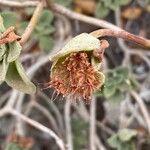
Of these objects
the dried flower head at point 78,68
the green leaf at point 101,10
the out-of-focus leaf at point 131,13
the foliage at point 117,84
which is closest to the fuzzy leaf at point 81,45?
the dried flower head at point 78,68

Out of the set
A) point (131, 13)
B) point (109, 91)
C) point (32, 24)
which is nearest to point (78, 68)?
point (32, 24)

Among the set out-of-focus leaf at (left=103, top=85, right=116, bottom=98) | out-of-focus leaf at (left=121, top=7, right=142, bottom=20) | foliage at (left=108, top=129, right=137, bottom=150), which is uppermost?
out-of-focus leaf at (left=121, top=7, right=142, bottom=20)

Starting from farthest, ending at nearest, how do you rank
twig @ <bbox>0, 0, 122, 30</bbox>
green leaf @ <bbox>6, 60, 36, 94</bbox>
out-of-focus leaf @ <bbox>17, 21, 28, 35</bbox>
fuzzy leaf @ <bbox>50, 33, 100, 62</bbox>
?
out-of-focus leaf @ <bbox>17, 21, 28, 35</bbox>
twig @ <bbox>0, 0, 122, 30</bbox>
green leaf @ <bbox>6, 60, 36, 94</bbox>
fuzzy leaf @ <bbox>50, 33, 100, 62</bbox>

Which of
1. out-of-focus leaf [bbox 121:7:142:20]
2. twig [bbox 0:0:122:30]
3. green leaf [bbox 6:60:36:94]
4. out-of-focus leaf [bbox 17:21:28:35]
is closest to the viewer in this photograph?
green leaf [bbox 6:60:36:94]

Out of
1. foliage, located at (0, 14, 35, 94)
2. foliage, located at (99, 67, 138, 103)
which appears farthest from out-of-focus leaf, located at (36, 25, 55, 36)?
foliage, located at (0, 14, 35, 94)

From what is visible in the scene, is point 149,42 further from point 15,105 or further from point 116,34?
point 15,105

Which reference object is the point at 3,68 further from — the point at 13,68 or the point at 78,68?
the point at 78,68

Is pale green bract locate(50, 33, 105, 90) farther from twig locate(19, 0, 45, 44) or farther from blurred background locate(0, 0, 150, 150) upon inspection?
blurred background locate(0, 0, 150, 150)
